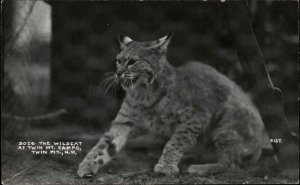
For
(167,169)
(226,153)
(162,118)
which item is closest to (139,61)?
(162,118)

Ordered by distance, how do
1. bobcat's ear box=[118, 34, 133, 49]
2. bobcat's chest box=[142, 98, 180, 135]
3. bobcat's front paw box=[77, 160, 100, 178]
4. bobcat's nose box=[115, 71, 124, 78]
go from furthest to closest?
bobcat's ear box=[118, 34, 133, 49], bobcat's chest box=[142, 98, 180, 135], bobcat's nose box=[115, 71, 124, 78], bobcat's front paw box=[77, 160, 100, 178]

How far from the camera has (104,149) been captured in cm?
479

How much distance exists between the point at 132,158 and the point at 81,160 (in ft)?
1.92

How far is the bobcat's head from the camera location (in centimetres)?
479

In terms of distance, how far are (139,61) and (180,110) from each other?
735mm

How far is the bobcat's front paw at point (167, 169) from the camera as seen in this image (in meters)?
4.63

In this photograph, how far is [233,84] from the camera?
5043 mm

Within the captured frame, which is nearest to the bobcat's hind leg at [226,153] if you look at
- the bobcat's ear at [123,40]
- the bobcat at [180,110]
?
the bobcat at [180,110]

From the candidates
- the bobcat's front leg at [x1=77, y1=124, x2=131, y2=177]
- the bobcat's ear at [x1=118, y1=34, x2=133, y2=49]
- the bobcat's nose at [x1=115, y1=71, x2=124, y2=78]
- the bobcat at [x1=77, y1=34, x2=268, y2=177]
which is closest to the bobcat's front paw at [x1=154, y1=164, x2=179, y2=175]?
the bobcat at [x1=77, y1=34, x2=268, y2=177]

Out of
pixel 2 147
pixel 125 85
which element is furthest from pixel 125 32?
pixel 2 147

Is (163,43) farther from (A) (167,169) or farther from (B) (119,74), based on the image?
(A) (167,169)

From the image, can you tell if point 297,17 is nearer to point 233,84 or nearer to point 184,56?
point 233,84

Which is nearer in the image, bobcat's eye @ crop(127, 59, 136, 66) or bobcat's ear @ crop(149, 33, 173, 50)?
bobcat's eye @ crop(127, 59, 136, 66)

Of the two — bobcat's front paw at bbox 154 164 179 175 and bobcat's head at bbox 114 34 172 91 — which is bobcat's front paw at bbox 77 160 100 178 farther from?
bobcat's head at bbox 114 34 172 91
